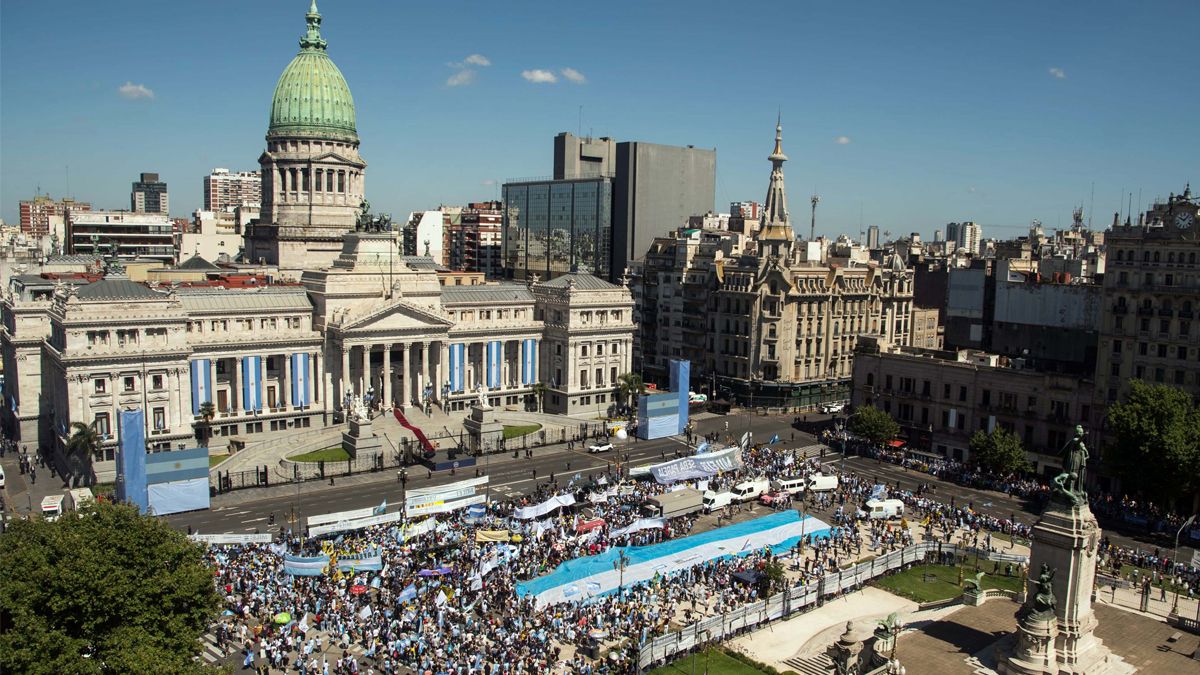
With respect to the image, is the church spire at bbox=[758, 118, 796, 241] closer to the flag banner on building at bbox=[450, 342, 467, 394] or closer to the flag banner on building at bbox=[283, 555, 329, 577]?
the flag banner on building at bbox=[450, 342, 467, 394]

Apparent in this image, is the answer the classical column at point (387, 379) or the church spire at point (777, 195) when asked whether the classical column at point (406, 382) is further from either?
the church spire at point (777, 195)

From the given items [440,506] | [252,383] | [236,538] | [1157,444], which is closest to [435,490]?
[440,506]

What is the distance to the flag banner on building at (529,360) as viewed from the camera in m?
114

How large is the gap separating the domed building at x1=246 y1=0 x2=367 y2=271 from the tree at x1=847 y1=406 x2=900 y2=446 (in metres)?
76.0

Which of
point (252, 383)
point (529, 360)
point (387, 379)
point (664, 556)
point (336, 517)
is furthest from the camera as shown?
point (529, 360)

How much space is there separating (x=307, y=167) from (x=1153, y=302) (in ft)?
340

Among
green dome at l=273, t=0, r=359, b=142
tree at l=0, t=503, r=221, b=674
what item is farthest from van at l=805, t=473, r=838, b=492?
green dome at l=273, t=0, r=359, b=142

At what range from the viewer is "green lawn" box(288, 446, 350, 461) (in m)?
86.4

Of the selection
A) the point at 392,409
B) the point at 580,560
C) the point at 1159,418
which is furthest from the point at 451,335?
the point at 1159,418

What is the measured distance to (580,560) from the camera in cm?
5828

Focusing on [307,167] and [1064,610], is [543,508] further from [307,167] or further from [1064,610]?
[307,167]

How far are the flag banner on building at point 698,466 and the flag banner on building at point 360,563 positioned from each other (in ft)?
86.9

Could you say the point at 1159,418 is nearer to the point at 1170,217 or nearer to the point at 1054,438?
the point at 1054,438

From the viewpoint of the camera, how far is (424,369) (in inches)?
4154
